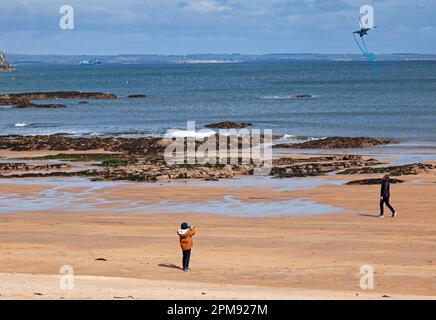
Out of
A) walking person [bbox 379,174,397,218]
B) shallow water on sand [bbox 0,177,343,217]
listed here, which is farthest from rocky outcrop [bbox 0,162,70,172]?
walking person [bbox 379,174,397,218]

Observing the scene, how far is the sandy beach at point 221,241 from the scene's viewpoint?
1520 centimetres

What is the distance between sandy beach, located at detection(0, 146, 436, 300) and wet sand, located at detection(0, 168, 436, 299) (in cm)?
3

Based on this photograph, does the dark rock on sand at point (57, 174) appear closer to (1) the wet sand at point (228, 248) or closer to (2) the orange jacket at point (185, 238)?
(1) the wet sand at point (228, 248)

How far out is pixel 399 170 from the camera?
34.2 metres

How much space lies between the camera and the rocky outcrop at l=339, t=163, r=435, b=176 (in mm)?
33656

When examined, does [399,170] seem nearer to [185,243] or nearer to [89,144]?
[185,243]

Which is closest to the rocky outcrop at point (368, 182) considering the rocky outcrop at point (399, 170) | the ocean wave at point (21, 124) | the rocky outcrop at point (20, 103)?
the rocky outcrop at point (399, 170)

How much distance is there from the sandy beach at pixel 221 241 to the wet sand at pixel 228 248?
3 centimetres

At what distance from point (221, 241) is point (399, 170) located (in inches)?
602

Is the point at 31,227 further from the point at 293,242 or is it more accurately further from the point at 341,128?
the point at 341,128

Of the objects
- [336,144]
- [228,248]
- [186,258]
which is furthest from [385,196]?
[336,144]

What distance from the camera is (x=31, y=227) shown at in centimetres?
2338

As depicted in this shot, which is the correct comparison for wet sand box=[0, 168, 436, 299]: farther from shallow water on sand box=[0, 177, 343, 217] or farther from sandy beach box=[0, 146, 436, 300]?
shallow water on sand box=[0, 177, 343, 217]

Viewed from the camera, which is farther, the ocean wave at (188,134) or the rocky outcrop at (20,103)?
the rocky outcrop at (20,103)
